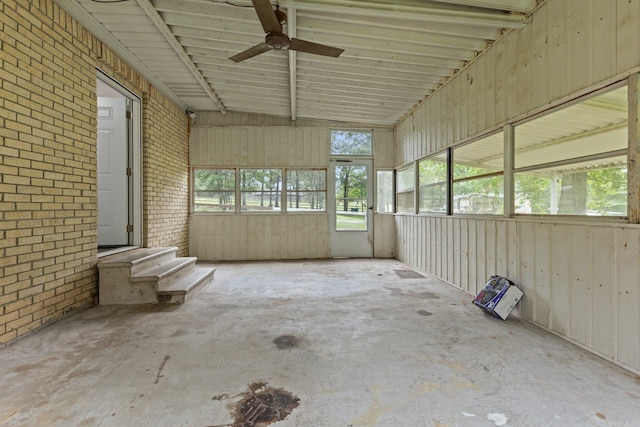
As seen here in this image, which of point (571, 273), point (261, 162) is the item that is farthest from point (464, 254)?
point (261, 162)

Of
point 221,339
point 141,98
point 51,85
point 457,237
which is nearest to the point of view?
point 221,339

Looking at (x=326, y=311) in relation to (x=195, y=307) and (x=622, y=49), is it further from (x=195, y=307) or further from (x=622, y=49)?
(x=622, y=49)

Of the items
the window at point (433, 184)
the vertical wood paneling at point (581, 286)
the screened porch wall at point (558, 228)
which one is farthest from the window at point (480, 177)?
the vertical wood paneling at point (581, 286)

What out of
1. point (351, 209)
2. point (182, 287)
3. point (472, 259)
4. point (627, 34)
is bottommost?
point (182, 287)

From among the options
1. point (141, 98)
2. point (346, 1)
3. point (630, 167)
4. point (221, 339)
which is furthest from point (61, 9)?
point (630, 167)

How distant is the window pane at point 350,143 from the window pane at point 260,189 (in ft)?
4.86

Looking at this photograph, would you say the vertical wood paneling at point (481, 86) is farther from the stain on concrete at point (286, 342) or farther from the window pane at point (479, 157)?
the stain on concrete at point (286, 342)

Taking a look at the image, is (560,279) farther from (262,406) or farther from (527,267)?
(262,406)

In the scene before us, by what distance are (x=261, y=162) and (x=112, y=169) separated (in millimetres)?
3020

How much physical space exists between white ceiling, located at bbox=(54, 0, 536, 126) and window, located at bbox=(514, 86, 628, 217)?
45.7 inches

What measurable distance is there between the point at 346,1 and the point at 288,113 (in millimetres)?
3822

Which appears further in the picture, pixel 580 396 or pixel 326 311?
pixel 326 311

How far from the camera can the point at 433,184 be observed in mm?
5215

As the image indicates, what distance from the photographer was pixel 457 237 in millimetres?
4395
